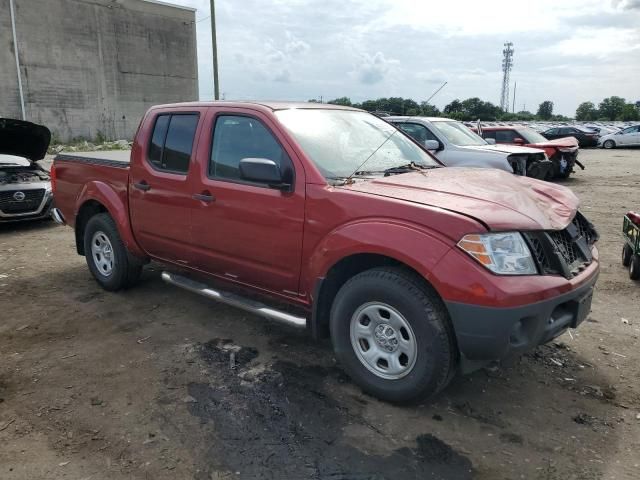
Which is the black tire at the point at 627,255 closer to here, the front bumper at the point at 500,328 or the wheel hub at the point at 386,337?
the front bumper at the point at 500,328

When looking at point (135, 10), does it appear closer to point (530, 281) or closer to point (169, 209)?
point (169, 209)

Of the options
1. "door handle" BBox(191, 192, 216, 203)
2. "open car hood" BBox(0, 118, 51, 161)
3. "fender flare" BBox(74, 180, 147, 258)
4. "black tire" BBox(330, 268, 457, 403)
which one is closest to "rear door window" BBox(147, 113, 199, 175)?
"door handle" BBox(191, 192, 216, 203)

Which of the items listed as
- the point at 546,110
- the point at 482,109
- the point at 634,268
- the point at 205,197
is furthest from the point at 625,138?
the point at 546,110

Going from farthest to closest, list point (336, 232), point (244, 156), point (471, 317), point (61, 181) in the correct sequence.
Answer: point (61, 181) < point (244, 156) < point (336, 232) < point (471, 317)

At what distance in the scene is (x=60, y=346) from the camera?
4.21 meters

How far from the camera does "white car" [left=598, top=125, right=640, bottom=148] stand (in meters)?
30.8

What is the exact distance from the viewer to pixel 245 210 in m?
3.84

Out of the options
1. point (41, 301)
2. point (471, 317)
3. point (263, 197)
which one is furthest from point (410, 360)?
point (41, 301)

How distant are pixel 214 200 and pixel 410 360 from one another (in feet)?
6.42

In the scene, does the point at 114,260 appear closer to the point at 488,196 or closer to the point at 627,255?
the point at 488,196

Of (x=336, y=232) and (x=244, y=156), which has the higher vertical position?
(x=244, y=156)

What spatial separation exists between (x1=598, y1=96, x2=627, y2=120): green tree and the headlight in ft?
267

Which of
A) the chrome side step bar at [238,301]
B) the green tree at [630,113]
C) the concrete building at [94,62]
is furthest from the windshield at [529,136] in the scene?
the green tree at [630,113]

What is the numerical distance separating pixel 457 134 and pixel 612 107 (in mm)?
80519
